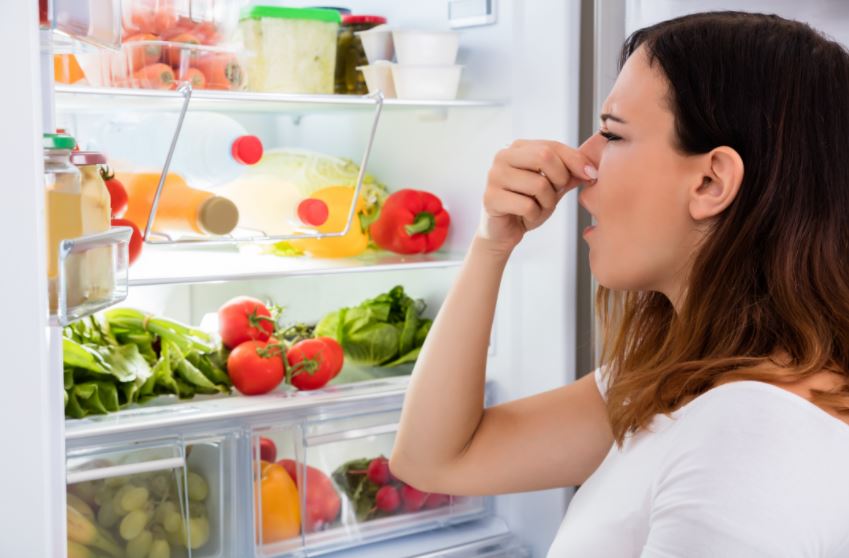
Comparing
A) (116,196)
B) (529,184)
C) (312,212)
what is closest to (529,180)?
(529,184)

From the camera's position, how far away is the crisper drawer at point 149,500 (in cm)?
171

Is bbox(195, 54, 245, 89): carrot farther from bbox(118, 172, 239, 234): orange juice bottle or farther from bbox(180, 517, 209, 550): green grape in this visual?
bbox(180, 517, 209, 550): green grape

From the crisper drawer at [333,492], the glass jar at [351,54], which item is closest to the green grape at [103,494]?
the crisper drawer at [333,492]

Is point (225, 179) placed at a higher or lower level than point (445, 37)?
lower

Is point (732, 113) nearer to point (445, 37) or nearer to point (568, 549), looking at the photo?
point (568, 549)

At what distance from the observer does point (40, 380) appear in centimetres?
→ 96

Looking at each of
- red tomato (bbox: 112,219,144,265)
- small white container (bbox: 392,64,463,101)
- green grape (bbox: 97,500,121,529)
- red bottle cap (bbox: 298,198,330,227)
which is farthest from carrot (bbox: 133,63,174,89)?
green grape (bbox: 97,500,121,529)

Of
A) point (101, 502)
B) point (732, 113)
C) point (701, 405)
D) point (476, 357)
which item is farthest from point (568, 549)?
point (101, 502)

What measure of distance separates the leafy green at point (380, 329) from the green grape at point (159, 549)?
0.58 meters

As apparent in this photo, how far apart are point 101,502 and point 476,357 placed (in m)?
0.75

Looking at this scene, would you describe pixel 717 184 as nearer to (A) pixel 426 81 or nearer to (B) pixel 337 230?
(A) pixel 426 81

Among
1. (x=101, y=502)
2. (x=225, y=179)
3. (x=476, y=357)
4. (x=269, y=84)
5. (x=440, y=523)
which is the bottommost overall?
(x=440, y=523)

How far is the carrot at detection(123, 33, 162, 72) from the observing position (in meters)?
1.74

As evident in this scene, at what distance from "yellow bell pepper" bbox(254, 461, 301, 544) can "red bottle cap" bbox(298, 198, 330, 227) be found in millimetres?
462
